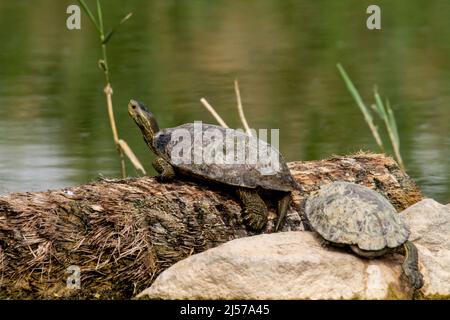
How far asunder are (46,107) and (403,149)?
13.3ft

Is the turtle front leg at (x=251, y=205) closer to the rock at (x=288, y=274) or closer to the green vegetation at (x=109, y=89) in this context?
the rock at (x=288, y=274)

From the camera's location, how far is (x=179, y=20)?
16766 millimetres

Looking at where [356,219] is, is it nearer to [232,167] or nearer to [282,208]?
[282,208]

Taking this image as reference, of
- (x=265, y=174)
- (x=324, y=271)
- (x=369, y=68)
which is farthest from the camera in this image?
(x=369, y=68)

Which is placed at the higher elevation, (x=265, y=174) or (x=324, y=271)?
(x=265, y=174)

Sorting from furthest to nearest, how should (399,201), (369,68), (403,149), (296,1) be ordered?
(296,1)
(369,68)
(403,149)
(399,201)

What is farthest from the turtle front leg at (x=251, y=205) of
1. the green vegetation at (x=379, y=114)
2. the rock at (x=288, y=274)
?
the green vegetation at (x=379, y=114)

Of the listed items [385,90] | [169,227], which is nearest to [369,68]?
[385,90]

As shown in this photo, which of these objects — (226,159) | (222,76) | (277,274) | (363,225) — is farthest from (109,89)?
(222,76)

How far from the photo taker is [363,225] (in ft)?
20.8

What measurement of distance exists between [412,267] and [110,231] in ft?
5.81

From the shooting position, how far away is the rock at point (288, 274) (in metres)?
6.32

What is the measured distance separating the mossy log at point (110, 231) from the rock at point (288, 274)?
0.91 feet

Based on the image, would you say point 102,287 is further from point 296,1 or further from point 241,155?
point 296,1
